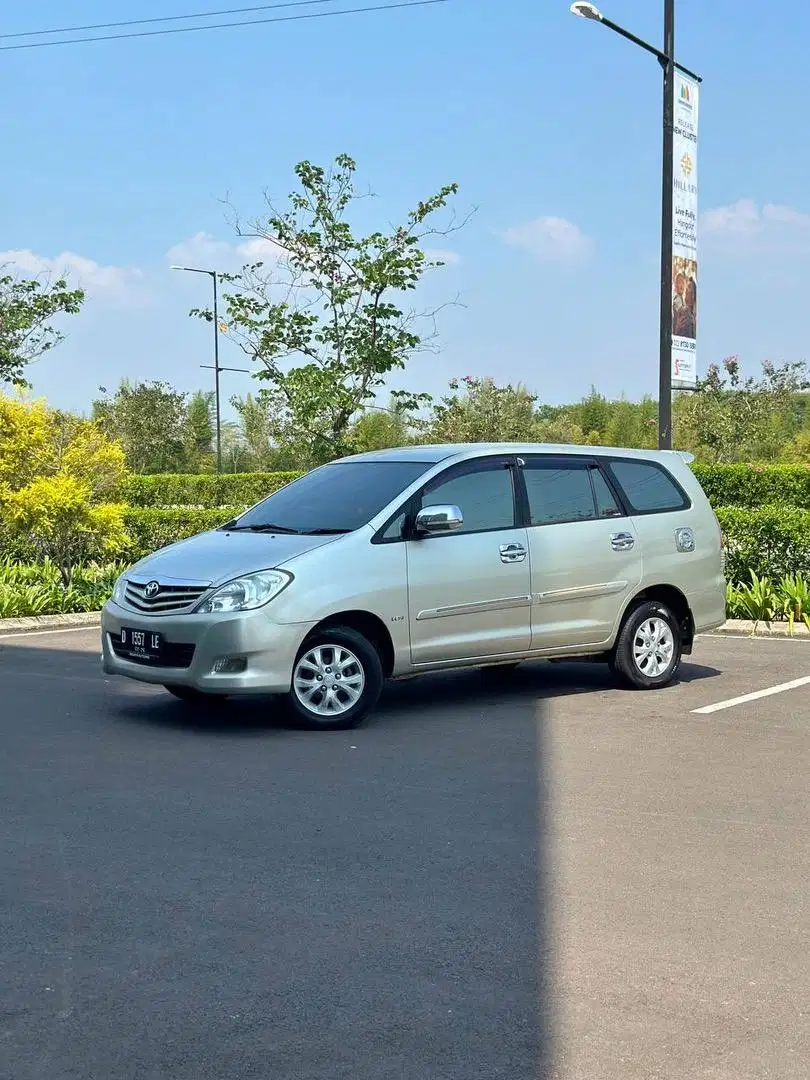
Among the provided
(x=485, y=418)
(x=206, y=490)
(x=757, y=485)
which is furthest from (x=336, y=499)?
(x=485, y=418)

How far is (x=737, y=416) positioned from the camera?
5141 cm

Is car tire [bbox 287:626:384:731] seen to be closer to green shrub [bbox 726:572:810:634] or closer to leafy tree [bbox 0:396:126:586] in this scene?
green shrub [bbox 726:572:810:634]

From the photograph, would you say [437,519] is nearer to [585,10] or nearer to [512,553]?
[512,553]

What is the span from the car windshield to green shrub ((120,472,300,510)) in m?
14.1

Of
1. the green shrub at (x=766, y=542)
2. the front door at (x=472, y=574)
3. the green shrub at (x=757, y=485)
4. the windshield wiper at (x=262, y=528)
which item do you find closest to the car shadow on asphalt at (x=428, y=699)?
the front door at (x=472, y=574)

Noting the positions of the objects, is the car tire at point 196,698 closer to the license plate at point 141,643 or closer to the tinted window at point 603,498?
the license plate at point 141,643

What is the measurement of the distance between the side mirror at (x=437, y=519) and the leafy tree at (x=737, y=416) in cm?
4189

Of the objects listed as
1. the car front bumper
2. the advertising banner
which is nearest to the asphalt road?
the car front bumper

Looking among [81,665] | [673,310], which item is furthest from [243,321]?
[81,665]

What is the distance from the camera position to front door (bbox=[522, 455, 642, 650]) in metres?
10.1

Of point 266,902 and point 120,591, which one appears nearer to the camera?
point 266,902

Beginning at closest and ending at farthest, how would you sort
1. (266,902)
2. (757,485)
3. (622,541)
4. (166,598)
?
(266,902) → (166,598) → (622,541) → (757,485)

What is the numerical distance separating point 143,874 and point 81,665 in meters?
6.64

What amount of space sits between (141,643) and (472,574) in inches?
91.7
